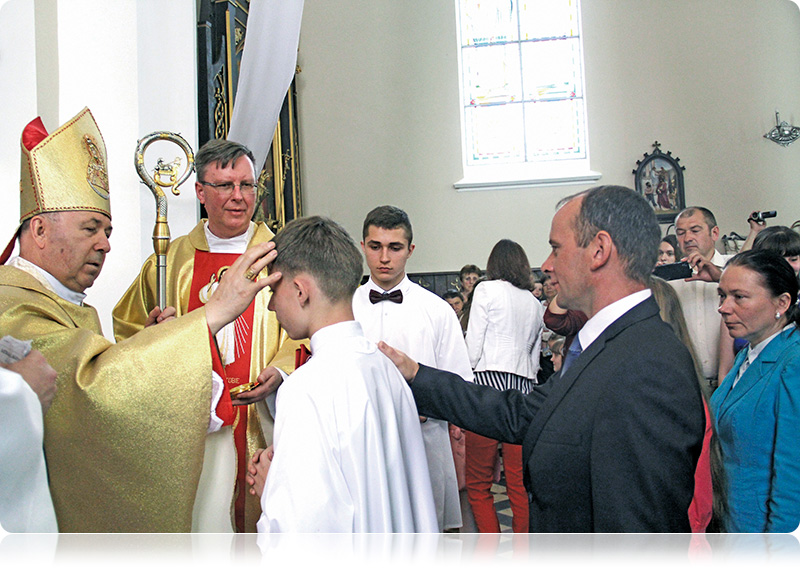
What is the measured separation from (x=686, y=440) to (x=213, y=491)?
1398 millimetres

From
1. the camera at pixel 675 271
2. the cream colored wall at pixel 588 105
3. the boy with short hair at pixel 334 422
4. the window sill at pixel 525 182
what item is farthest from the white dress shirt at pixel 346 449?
the window sill at pixel 525 182

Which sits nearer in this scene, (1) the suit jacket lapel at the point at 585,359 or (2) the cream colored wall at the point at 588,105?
(1) the suit jacket lapel at the point at 585,359

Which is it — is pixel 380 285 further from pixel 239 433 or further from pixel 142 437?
pixel 142 437

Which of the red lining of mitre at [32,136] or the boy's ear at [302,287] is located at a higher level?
the red lining of mitre at [32,136]

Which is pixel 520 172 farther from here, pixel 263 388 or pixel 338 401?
pixel 338 401

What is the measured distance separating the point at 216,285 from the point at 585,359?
1.64m

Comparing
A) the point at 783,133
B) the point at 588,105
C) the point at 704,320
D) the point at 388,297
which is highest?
the point at 588,105

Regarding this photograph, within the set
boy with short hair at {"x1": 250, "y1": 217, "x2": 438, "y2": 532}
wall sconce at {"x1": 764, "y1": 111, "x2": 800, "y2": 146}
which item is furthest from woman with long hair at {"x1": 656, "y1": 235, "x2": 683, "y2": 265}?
wall sconce at {"x1": 764, "y1": 111, "x2": 800, "y2": 146}

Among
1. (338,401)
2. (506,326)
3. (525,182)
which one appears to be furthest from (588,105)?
(338,401)

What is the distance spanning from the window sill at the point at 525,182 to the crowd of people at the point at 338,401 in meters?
6.71

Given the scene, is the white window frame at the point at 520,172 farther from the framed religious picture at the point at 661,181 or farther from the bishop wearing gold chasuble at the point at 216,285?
the bishop wearing gold chasuble at the point at 216,285

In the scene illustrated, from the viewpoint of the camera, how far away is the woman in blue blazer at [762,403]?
6.37 feet

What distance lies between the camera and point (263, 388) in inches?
85.7

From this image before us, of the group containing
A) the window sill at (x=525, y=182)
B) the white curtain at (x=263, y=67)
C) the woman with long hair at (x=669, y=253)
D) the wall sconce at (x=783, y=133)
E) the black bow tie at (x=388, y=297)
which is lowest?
the black bow tie at (x=388, y=297)
